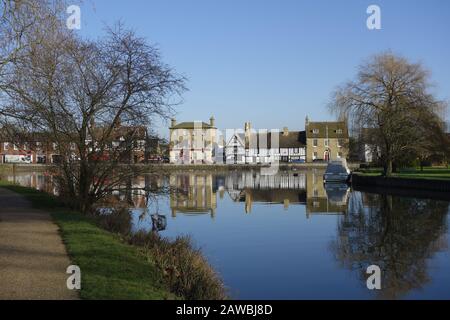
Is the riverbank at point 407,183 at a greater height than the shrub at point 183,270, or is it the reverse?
the riverbank at point 407,183

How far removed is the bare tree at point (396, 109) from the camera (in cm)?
4416

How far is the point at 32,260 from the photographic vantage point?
421 inches

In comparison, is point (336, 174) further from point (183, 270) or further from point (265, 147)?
point (265, 147)

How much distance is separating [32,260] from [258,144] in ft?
347

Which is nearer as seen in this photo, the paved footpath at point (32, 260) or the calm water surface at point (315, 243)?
the paved footpath at point (32, 260)

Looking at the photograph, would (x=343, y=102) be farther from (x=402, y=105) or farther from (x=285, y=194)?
→ (x=285, y=194)

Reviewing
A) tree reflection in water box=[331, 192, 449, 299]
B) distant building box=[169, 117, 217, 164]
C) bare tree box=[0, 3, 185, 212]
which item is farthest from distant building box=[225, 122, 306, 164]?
bare tree box=[0, 3, 185, 212]

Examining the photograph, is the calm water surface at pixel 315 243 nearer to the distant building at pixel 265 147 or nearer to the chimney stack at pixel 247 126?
the distant building at pixel 265 147

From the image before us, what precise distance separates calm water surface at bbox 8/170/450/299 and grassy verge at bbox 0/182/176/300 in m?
2.27

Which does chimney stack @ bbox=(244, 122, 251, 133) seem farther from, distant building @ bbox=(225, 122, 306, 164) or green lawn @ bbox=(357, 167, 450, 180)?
green lawn @ bbox=(357, 167, 450, 180)

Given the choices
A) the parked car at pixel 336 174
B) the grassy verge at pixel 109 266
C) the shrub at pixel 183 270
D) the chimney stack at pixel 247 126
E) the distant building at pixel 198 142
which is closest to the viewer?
the grassy verge at pixel 109 266

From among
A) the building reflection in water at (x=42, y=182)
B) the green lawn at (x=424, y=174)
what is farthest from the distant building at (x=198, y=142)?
the green lawn at (x=424, y=174)

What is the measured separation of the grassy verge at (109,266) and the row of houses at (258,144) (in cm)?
8463

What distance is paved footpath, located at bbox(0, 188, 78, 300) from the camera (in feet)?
27.5
